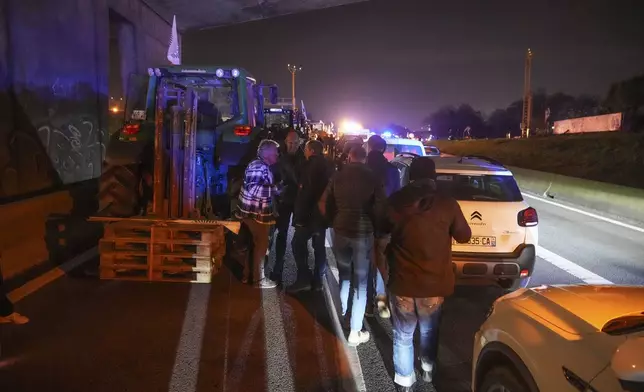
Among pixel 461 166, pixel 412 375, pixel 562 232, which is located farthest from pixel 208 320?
pixel 562 232

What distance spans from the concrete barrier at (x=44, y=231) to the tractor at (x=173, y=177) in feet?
3.37

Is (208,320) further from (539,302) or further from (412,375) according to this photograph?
(539,302)

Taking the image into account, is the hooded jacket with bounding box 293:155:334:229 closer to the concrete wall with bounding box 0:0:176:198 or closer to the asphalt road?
the asphalt road

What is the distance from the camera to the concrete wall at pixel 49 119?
8.22 meters

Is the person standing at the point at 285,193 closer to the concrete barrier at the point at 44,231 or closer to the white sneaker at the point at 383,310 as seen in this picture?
the white sneaker at the point at 383,310

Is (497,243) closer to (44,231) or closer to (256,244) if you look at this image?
(256,244)

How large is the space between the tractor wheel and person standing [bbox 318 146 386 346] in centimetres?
361

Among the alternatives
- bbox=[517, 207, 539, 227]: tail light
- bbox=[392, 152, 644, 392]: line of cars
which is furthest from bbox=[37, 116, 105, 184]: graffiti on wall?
bbox=[392, 152, 644, 392]: line of cars

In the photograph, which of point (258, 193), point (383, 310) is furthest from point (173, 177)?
point (383, 310)

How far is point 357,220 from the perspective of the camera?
18.0 ft

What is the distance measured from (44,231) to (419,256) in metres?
6.30

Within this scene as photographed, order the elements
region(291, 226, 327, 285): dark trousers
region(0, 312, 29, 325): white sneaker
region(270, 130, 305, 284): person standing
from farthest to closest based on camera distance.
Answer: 1. region(270, 130, 305, 284): person standing
2. region(291, 226, 327, 285): dark trousers
3. region(0, 312, 29, 325): white sneaker

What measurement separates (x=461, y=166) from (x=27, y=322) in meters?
5.15

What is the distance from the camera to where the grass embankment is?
30.2m
